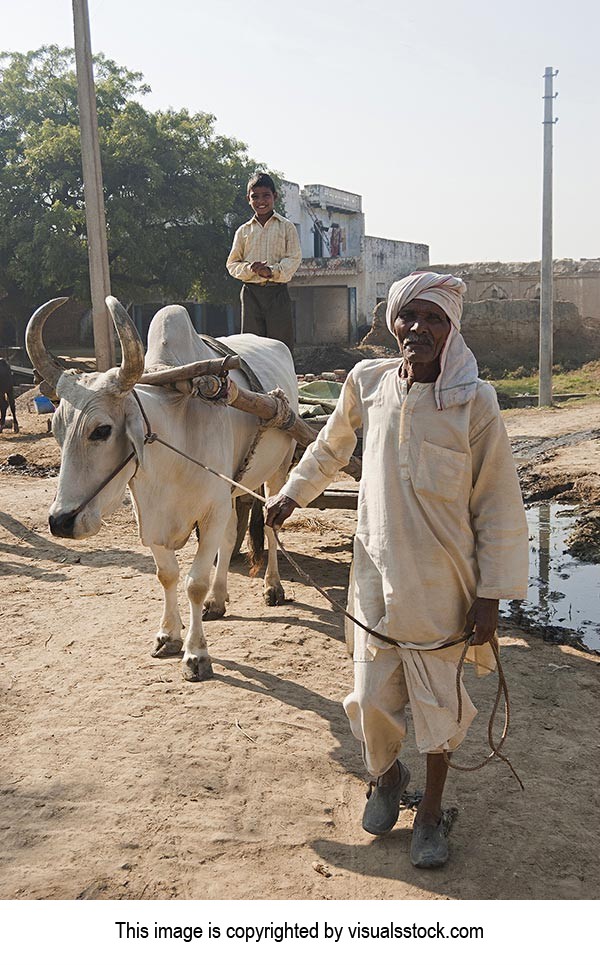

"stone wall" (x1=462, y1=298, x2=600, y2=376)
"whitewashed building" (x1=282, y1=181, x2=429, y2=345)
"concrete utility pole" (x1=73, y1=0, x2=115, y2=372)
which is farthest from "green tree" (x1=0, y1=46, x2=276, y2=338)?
"concrete utility pole" (x1=73, y1=0, x2=115, y2=372)

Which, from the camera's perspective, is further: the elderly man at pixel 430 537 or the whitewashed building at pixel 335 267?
the whitewashed building at pixel 335 267

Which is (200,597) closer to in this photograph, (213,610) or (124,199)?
(213,610)

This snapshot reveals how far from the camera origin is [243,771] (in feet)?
11.5

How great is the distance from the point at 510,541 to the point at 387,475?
0.43 metres

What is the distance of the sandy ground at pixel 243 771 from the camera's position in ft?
9.24

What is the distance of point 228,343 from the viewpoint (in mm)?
5781

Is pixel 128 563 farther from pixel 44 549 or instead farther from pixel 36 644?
pixel 36 644

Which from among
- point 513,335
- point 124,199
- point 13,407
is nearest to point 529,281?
point 513,335

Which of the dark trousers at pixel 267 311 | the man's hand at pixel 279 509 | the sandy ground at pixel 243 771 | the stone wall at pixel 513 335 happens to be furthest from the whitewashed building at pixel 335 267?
the man's hand at pixel 279 509

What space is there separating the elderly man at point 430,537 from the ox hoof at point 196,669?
64.8 inches

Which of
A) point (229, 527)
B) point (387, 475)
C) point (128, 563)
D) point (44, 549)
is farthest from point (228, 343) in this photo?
point (387, 475)

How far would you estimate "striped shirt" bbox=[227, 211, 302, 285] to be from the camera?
620 cm

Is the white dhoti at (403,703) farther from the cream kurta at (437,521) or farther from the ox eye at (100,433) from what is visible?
the ox eye at (100,433)

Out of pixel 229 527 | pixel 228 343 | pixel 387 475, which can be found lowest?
pixel 229 527
